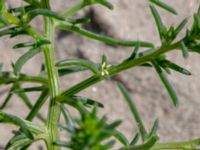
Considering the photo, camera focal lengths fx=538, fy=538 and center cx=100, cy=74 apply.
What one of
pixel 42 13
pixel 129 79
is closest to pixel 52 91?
pixel 42 13

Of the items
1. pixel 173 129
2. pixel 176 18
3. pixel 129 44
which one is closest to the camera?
pixel 129 44

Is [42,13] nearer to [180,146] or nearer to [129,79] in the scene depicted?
[180,146]

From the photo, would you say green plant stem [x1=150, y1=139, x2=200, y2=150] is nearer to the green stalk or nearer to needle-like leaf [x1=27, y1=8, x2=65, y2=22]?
the green stalk

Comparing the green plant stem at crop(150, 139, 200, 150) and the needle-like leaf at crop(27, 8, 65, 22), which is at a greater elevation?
the needle-like leaf at crop(27, 8, 65, 22)

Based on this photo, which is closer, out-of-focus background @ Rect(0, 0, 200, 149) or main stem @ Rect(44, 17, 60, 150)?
main stem @ Rect(44, 17, 60, 150)

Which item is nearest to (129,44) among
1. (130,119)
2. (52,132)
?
(52,132)

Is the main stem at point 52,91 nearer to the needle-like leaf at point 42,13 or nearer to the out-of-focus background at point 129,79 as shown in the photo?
the needle-like leaf at point 42,13

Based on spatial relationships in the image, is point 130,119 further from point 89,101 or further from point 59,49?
point 89,101

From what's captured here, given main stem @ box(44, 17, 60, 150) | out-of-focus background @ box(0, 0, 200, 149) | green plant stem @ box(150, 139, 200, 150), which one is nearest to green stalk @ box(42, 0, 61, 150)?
main stem @ box(44, 17, 60, 150)

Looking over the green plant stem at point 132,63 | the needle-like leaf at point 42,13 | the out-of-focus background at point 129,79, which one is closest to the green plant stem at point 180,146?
the green plant stem at point 132,63
